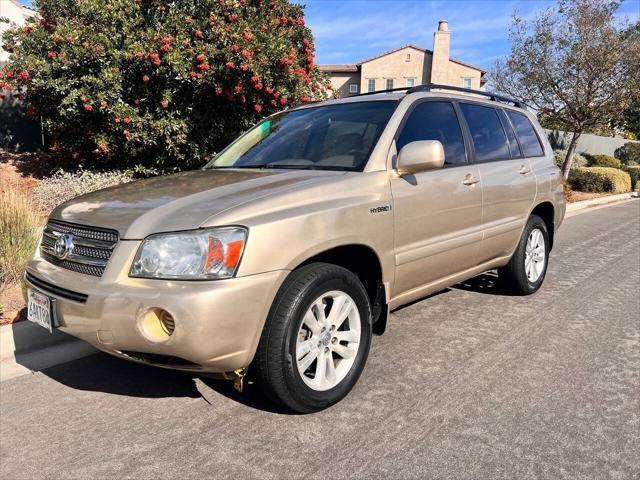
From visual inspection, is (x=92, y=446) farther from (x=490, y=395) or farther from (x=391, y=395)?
(x=490, y=395)

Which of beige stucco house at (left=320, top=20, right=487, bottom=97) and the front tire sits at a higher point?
beige stucco house at (left=320, top=20, right=487, bottom=97)

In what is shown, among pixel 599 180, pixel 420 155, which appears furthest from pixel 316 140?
pixel 599 180

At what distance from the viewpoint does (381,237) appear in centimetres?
324

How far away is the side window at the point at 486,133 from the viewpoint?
14.2 feet

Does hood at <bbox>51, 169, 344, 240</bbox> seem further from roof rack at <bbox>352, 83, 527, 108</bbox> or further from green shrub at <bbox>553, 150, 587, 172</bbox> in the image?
green shrub at <bbox>553, 150, 587, 172</bbox>

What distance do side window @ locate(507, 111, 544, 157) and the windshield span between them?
193 centimetres

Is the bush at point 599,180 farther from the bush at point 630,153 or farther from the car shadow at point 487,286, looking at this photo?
the car shadow at point 487,286

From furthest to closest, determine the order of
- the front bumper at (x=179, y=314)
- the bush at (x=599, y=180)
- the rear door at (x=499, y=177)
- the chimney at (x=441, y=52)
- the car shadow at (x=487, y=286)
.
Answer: the chimney at (x=441, y=52) → the bush at (x=599, y=180) → the car shadow at (x=487, y=286) → the rear door at (x=499, y=177) → the front bumper at (x=179, y=314)

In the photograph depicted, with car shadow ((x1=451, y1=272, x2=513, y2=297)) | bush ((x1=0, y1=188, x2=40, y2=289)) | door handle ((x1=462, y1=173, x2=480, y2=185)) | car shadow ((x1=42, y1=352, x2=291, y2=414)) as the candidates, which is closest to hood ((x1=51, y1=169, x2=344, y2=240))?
car shadow ((x1=42, y1=352, x2=291, y2=414))

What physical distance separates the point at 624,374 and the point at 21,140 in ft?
38.5

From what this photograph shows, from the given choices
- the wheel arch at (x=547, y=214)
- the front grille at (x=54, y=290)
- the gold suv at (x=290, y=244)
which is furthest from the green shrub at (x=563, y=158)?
the front grille at (x=54, y=290)

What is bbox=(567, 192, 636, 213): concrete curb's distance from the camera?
46.9 feet

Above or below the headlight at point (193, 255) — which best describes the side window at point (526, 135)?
above

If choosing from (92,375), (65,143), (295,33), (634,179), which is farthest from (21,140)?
(634,179)
